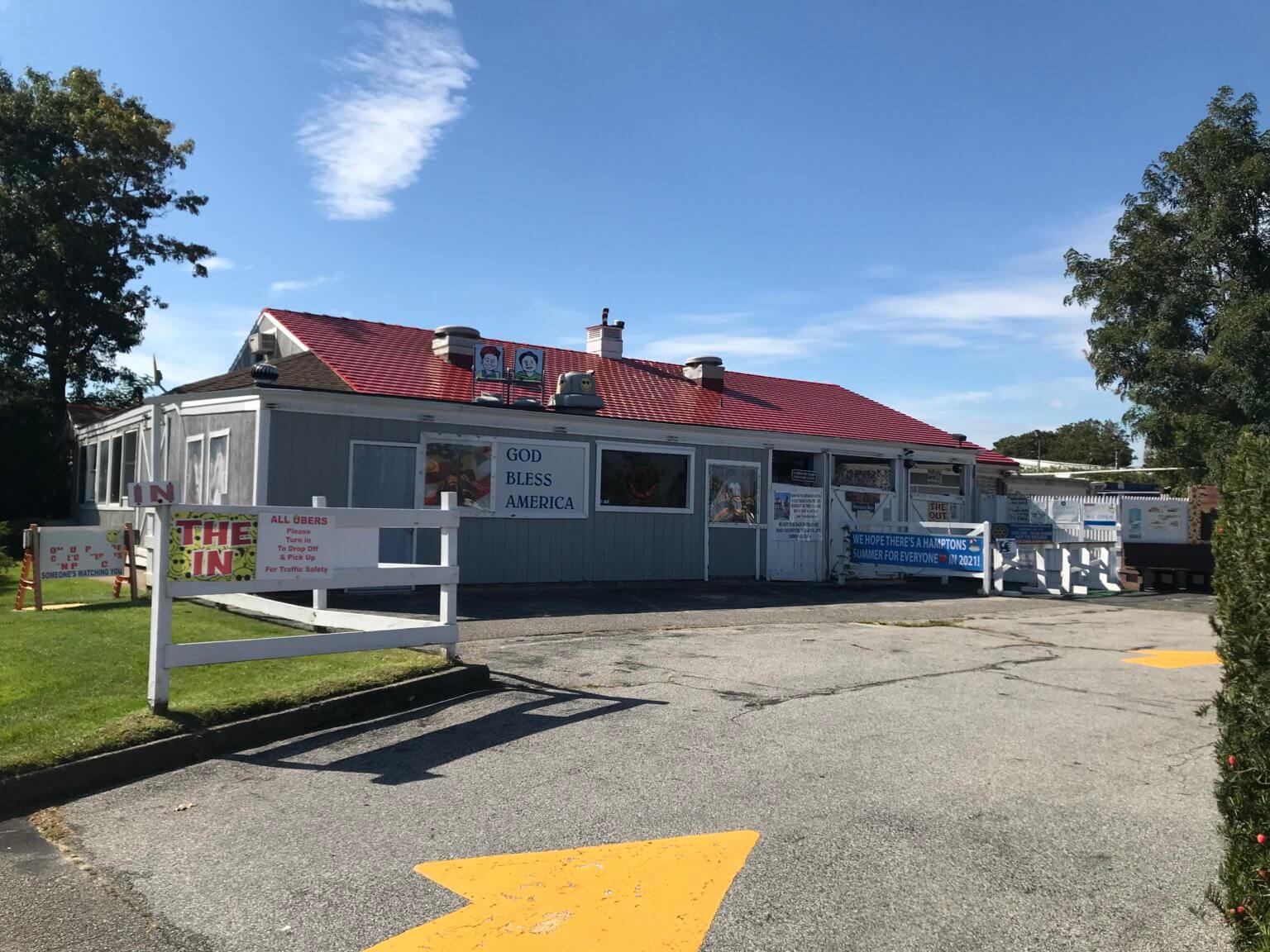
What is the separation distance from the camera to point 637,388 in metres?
20.2

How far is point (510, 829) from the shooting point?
15.2 feet

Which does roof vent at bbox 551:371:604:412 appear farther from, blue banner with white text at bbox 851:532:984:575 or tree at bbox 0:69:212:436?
tree at bbox 0:69:212:436

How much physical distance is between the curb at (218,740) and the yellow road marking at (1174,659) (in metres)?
6.89

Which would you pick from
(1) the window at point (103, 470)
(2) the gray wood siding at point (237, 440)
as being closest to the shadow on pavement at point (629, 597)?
(2) the gray wood siding at point (237, 440)

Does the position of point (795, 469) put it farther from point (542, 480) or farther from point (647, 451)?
point (542, 480)

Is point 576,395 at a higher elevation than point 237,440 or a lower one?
higher

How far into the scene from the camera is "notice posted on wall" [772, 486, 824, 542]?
768 inches

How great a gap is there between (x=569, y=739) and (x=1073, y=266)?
31214 mm

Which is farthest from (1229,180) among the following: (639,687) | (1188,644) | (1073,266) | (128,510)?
(128,510)

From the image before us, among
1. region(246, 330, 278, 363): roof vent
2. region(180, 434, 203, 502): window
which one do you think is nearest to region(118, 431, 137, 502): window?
region(246, 330, 278, 363): roof vent

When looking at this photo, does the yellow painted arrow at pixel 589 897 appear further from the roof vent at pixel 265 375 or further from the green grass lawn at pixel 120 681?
the roof vent at pixel 265 375

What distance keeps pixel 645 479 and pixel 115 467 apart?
489 inches

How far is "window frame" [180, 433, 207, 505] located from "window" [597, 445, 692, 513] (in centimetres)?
656

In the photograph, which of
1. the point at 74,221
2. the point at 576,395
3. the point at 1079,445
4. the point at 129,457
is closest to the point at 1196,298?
the point at 576,395
